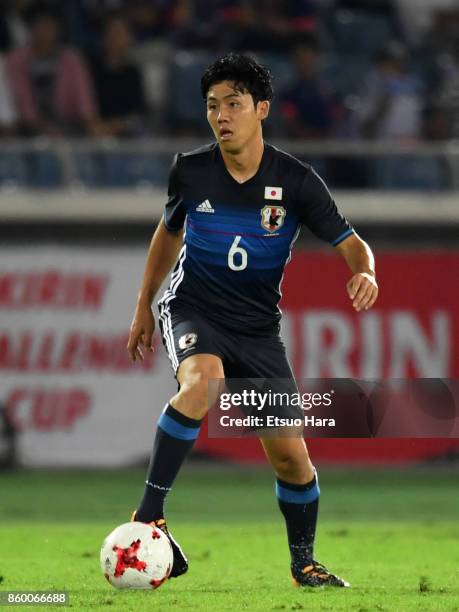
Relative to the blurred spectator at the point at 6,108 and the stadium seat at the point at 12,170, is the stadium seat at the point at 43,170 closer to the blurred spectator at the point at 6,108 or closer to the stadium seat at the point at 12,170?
the stadium seat at the point at 12,170

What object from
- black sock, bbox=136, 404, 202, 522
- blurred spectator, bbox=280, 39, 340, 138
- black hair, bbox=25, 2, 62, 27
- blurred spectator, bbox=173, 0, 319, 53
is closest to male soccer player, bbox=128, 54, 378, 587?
black sock, bbox=136, 404, 202, 522

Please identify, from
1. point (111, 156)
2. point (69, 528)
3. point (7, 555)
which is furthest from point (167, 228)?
point (111, 156)

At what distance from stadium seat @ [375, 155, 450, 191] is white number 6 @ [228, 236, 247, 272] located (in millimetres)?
7249

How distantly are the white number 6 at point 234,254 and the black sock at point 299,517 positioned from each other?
0.97 meters

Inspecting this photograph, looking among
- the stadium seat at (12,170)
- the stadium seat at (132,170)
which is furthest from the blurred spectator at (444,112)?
the stadium seat at (12,170)

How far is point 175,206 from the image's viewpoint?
6.43m

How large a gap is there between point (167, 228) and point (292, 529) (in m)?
1.44

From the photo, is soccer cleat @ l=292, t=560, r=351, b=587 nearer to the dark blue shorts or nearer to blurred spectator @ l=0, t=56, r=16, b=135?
the dark blue shorts

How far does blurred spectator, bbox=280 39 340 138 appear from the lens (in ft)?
44.8

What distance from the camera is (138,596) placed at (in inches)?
235

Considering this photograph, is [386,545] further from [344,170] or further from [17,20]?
[17,20]

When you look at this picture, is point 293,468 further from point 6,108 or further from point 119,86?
point 119,86

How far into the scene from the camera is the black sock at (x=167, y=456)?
6.07 meters

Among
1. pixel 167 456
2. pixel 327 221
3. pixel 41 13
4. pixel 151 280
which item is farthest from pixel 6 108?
pixel 167 456
